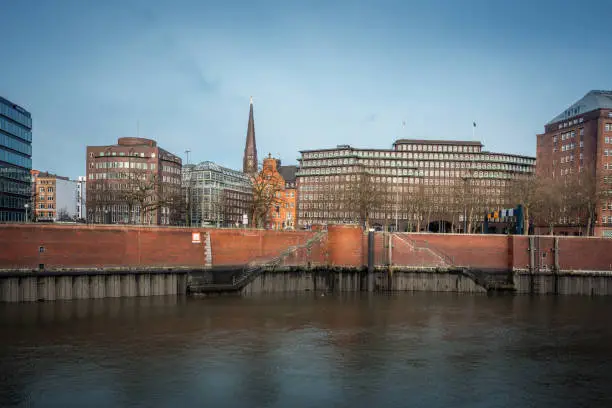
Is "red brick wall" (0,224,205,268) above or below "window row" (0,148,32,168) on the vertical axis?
below

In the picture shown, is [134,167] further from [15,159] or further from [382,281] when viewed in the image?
[382,281]

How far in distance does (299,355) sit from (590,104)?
89127 mm

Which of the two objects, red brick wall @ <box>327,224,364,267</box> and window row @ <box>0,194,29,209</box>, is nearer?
red brick wall @ <box>327,224,364,267</box>

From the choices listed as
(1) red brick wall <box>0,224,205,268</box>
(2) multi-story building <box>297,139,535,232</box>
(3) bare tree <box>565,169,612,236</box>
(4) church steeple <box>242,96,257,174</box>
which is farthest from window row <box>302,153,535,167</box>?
(1) red brick wall <box>0,224,205,268</box>

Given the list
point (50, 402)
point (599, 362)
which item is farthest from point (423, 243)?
point (50, 402)

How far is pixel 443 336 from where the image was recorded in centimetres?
3206

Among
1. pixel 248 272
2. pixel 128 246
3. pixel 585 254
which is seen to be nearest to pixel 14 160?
pixel 128 246

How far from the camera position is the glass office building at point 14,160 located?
7444 centimetres

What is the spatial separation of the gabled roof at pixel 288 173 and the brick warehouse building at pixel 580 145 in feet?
211

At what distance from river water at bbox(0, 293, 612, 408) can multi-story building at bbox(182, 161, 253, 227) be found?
6019cm

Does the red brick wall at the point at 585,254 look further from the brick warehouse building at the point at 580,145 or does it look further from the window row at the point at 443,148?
the window row at the point at 443,148

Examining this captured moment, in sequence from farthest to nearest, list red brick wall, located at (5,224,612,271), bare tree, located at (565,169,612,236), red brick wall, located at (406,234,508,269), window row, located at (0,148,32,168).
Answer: window row, located at (0,148,32,168) → bare tree, located at (565,169,612,236) → red brick wall, located at (406,234,508,269) → red brick wall, located at (5,224,612,271)

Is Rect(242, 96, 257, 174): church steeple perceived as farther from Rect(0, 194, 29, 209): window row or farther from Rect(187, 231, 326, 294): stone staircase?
Rect(187, 231, 326, 294): stone staircase

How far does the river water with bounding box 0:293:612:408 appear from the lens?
21.3 metres
